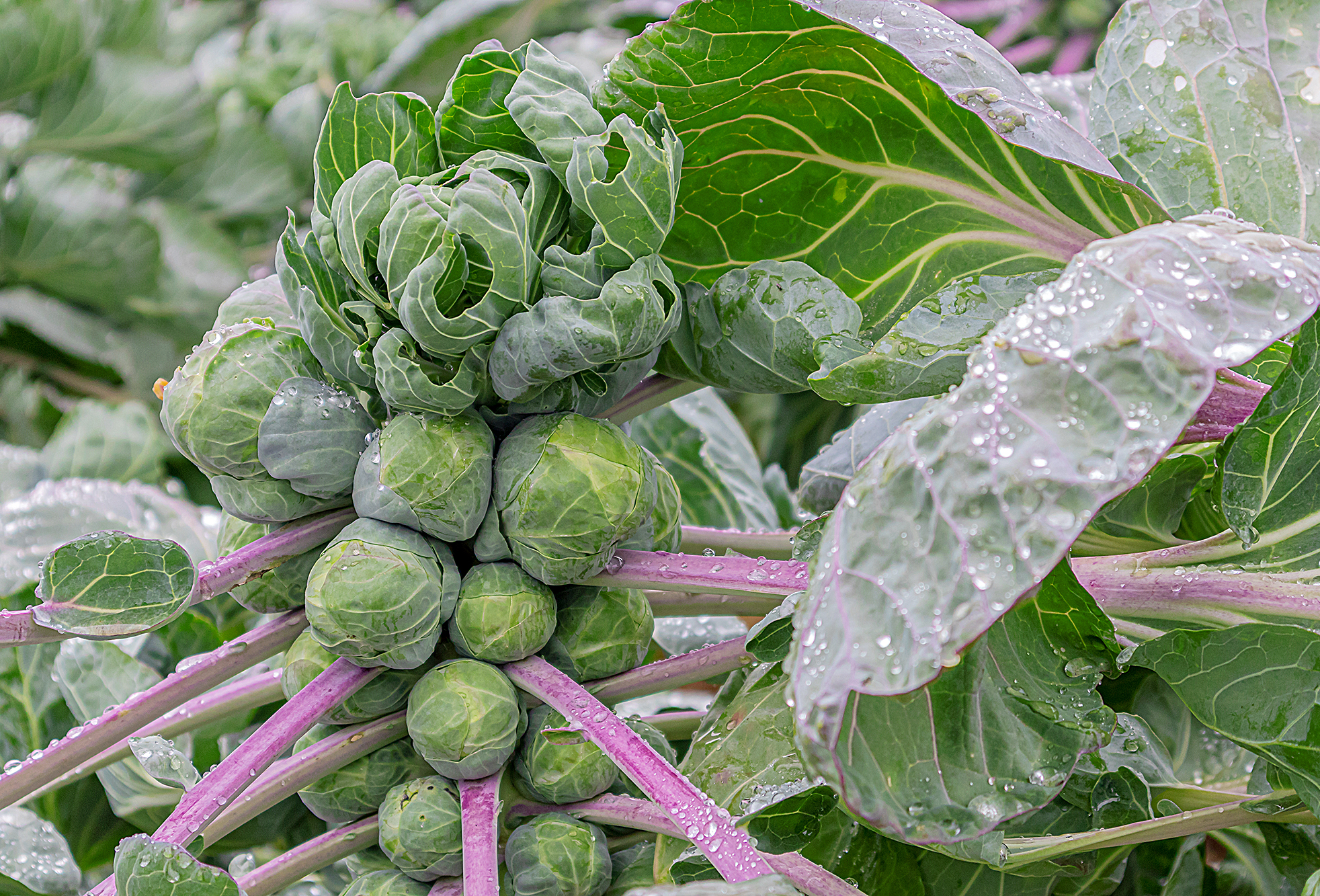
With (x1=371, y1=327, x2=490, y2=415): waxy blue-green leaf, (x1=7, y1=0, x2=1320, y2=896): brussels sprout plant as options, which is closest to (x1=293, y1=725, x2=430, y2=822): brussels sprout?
(x1=7, y1=0, x2=1320, y2=896): brussels sprout plant

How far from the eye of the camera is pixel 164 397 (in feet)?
2.13

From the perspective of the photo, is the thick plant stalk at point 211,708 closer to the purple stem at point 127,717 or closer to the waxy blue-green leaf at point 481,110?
the purple stem at point 127,717

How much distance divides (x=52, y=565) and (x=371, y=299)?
0.77 ft

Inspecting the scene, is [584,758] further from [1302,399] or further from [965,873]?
[1302,399]

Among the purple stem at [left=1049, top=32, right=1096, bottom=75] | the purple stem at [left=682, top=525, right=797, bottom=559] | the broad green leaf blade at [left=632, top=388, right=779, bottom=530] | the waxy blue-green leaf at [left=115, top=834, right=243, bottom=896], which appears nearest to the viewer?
the waxy blue-green leaf at [left=115, top=834, right=243, bottom=896]

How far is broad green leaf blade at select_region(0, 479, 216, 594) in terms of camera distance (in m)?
1.09

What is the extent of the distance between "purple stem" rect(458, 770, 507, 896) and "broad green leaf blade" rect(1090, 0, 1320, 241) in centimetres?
60

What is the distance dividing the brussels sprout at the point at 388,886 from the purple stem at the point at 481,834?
0.17ft

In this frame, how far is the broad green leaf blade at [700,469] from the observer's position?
1.09m

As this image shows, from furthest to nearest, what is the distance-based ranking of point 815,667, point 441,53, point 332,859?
point 441,53
point 332,859
point 815,667

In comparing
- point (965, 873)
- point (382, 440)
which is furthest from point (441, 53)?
point (965, 873)

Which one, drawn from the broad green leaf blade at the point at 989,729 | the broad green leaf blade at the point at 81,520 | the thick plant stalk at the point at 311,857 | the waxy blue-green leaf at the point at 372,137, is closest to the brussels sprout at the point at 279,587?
the thick plant stalk at the point at 311,857

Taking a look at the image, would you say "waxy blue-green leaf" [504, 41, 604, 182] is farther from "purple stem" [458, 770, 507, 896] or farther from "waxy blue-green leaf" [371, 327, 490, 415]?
"purple stem" [458, 770, 507, 896]

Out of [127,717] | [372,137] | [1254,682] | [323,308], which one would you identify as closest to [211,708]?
[127,717]
